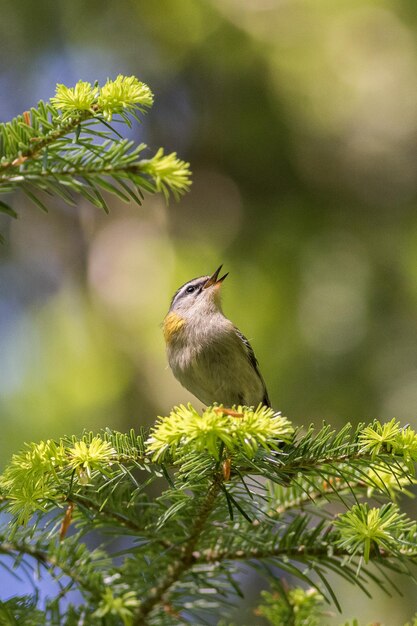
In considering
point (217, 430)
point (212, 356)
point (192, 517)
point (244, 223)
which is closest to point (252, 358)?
point (212, 356)

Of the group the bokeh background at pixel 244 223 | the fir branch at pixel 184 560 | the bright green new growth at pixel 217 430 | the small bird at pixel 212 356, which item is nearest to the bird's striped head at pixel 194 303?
the small bird at pixel 212 356

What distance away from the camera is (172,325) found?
3715 millimetres

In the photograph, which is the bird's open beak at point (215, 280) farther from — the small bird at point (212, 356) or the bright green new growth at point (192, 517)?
the bright green new growth at point (192, 517)

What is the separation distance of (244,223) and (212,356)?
1120 mm

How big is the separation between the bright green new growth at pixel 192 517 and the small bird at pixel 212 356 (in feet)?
5.11

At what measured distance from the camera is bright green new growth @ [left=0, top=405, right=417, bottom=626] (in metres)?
1.54

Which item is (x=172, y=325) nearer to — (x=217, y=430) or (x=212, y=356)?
(x=212, y=356)

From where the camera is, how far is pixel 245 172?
178 inches

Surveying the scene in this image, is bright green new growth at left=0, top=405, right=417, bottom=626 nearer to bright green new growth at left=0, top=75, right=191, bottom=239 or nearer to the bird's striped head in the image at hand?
bright green new growth at left=0, top=75, right=191, bottom=239

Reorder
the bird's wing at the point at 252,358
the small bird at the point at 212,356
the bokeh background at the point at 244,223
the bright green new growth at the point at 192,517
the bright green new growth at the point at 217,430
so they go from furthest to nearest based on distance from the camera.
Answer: the bokeh background at the point at 244,223 → the bird's wing at the point at 252,358 → the small bird at the point at 212,356 → the bright green new growth at the point at 192,517 → the bright green new growth at the point at 217,430

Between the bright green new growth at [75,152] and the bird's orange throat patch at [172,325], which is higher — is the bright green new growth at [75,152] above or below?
below

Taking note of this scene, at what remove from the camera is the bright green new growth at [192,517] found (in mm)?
1545

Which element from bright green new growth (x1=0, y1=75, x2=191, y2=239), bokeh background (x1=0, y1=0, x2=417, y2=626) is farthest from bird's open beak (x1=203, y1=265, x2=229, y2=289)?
bright green new growth (x1=0, y1=75, x2=191, y2=239)

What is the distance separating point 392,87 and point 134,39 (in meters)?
1.60
